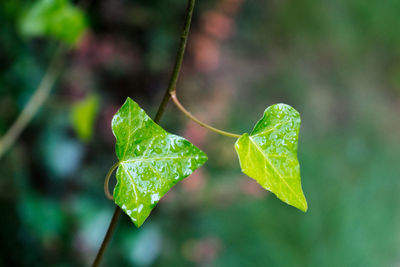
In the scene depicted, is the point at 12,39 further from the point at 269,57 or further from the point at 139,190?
the point at 269,57

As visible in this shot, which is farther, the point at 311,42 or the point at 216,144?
the point at 311,42

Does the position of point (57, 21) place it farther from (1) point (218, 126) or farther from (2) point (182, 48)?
(1) point (218, 126)

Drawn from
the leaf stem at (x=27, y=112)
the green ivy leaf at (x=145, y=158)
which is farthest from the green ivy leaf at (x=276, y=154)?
the leaf stem at (x=27, y=112)

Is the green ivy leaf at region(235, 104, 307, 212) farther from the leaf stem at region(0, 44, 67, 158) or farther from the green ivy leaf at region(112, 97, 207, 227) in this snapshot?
the leaf stem at region(0, 44, 67, 158)

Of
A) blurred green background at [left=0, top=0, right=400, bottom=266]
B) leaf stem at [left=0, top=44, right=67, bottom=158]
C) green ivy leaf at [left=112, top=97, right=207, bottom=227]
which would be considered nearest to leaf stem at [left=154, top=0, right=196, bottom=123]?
green ivy leaf at [left=112, top=97, right=207, bottom=227]

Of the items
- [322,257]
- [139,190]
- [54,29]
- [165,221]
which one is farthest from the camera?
[322,257]

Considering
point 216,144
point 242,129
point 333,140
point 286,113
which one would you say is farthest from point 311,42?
point 286,113
